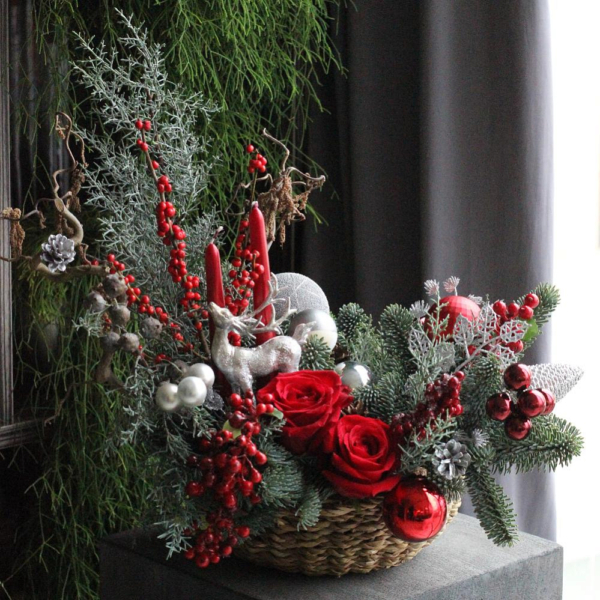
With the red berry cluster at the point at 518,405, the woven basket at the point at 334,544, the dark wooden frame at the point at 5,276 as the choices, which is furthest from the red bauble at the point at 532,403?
the dark wooden frame at the point at 5,276

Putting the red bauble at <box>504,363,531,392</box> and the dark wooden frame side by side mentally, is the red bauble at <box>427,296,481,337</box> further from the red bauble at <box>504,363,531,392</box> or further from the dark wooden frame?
the dark wooden frame

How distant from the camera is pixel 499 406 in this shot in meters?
0.69

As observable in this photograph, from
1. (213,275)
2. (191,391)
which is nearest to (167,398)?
(191,391)

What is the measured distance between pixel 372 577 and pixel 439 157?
2.54 ft

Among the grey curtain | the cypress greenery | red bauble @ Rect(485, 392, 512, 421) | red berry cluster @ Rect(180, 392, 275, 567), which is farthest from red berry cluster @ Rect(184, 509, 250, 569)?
the grey curtain

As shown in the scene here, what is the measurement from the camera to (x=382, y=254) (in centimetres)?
148

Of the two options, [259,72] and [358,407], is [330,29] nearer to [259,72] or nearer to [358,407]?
[259,72]

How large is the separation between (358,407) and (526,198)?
606 millimetres

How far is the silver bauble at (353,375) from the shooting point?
29.7 inches

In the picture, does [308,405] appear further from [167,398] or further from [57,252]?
[57,252]

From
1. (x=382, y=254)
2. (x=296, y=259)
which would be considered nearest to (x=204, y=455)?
(x=382, y=254)

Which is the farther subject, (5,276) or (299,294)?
(5,276)

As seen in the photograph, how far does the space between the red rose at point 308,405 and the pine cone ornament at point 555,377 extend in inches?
7.8

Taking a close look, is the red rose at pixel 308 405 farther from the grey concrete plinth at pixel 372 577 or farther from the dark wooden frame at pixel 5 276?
the dark wooden frame at pixel 5 276
